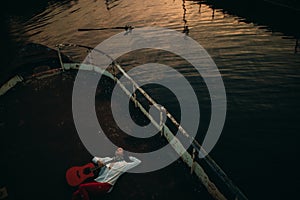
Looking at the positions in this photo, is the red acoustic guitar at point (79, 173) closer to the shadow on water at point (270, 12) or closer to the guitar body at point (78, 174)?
the guitar body at point (78, 174)

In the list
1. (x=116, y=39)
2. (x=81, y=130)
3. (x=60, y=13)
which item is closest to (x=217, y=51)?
(x=116, y=39)

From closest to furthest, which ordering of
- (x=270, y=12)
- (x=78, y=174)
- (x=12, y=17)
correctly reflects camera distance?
(x=78, y=174), (x=270, y=12), (x=12, y=17)

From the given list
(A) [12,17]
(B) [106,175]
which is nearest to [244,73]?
(B) [106,175]

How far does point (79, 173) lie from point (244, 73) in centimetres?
1528

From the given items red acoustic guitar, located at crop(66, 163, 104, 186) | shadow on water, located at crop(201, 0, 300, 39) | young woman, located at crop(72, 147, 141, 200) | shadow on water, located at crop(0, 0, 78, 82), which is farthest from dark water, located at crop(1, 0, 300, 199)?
red acoustic guitar, located at crop(66, 163, 104, 186)

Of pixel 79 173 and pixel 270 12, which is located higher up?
pixel 79 173

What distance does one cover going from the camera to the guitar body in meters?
7.70

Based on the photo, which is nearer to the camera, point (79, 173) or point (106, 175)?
point (106, 175)

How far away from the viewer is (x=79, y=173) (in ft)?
26.2

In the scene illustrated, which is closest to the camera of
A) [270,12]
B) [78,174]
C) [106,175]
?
[106,175]

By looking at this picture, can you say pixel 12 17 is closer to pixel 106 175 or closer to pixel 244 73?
pixel 244 73

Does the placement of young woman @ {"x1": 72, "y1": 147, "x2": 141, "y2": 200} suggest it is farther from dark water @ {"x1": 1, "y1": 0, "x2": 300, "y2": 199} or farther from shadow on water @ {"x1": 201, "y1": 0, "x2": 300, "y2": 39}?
shadow on water @ {"x1": 201, "y1": 0, "x2": 300, "y2": 39}

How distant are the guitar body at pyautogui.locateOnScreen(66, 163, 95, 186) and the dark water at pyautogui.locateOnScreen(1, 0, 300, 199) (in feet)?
21.0

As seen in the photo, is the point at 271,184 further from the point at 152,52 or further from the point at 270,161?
the point at 152,52
